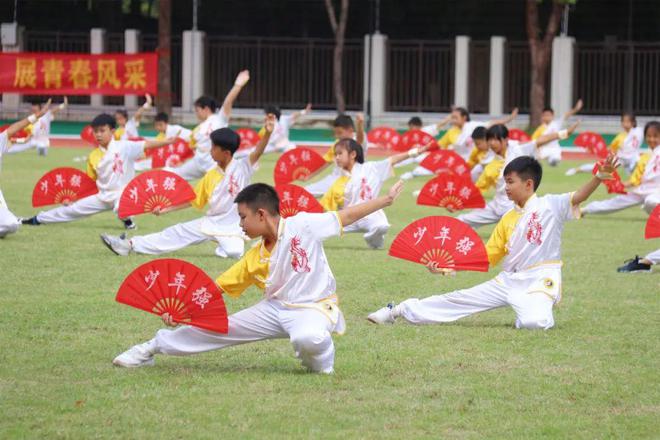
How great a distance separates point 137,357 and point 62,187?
6.94 metres

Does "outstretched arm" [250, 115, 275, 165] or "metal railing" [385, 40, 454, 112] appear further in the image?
"metal railing" [385, 40, 454, 112]

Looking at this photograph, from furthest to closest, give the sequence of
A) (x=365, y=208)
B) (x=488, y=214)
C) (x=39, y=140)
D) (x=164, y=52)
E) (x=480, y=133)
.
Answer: (x=164, y=52) < (x=39, y=140) < (x=480, y=133) < (x=488, y=214) < (x=365, y=208)

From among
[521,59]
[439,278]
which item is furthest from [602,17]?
[439,278]

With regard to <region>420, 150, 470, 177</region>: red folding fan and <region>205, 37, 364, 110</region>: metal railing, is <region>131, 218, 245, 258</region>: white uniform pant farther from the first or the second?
<region>205, 37, 364, 110</region>: metal railing

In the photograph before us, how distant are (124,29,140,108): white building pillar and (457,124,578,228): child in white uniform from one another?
68.9ft

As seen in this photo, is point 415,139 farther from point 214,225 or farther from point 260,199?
point 260,199

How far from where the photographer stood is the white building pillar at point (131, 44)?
34.0 m

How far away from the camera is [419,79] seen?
3394cm

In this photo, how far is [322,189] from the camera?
14570mm

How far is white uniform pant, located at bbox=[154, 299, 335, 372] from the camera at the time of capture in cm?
675

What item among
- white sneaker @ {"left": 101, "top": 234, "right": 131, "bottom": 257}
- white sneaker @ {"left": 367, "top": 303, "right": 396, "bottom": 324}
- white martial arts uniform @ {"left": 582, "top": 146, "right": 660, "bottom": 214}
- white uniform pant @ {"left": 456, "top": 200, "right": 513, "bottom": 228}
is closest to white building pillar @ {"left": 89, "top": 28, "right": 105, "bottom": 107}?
white martial arts uniform @ {"left": 582, "top": 146, "right": 660, "bottom": 214}

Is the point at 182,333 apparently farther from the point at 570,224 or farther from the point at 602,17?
the point at 602,17

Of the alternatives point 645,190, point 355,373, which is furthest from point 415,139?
point 355,373

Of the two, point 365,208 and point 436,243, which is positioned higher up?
point 365,208
